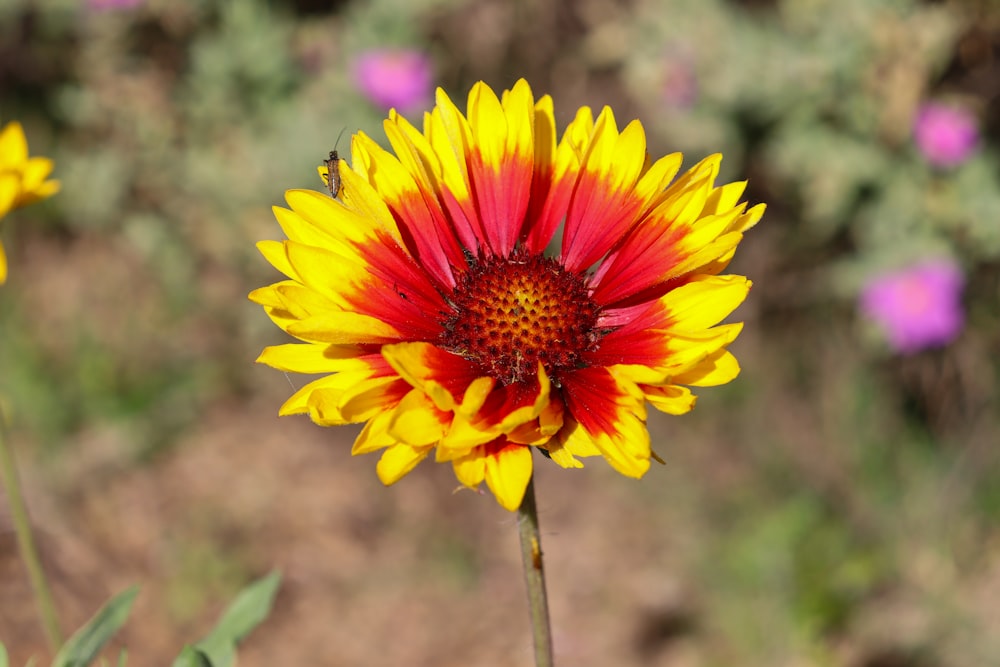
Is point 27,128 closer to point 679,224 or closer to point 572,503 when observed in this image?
point 572,503

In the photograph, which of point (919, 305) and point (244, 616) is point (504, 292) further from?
point (919, 305)

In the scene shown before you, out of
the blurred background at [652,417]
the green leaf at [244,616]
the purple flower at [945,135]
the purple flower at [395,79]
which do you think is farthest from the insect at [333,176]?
the purple flower at [945,135]

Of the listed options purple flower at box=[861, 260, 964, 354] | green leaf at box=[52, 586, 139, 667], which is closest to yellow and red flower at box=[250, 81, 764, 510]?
green leaf at box=[52, 586, 139, 667]

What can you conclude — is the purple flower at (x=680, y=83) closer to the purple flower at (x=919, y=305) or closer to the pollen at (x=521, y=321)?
the purple flower at (x=919, y=305)

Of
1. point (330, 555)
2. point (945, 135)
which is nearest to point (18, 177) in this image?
point (330, 555)

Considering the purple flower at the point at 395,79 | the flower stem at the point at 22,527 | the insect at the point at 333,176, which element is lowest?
the flower stem at the point at 22,527

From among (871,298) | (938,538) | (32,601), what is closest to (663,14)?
(871,298)
